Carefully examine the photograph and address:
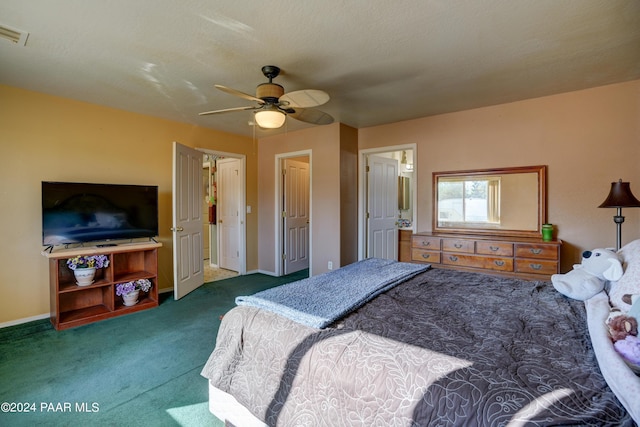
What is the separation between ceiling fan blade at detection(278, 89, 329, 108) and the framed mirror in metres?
2.30

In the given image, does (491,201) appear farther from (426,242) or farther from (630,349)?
(630,349)

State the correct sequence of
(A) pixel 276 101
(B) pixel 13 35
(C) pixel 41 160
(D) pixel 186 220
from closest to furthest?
(B) pixel 13 35
(A) pixel 276 101
(C) pixel 41 160
(D) pixel 186 220

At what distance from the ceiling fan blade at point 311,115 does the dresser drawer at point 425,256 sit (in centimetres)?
192

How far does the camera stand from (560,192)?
10.8ft

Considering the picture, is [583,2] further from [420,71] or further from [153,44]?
[153,44]

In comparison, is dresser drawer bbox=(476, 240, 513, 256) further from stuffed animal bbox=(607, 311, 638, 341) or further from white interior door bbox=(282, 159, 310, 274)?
white interior door bbox=(282, 159, 310, 274)

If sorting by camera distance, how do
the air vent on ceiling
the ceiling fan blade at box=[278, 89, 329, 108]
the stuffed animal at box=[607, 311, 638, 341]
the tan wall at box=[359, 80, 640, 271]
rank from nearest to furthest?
1. the stuffed animal at box=[607, 311, 638, 341]
2. the air vent on ceiling
3. the ceiling fan blade at box=[278, 89, 329, 108]
4. the tan wall at box=[359, 80, 640, 271]

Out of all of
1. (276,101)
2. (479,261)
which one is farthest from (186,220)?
(479,261)

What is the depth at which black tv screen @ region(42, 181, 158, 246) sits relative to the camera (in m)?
3.07

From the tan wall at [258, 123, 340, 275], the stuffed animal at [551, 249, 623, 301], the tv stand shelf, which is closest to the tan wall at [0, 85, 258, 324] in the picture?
the tv stand shelf

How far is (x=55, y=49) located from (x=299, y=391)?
2.96 metres

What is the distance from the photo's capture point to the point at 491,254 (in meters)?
3.25

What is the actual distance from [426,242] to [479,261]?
593 millimetres

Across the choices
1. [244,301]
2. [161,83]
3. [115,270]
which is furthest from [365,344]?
[115,270]
